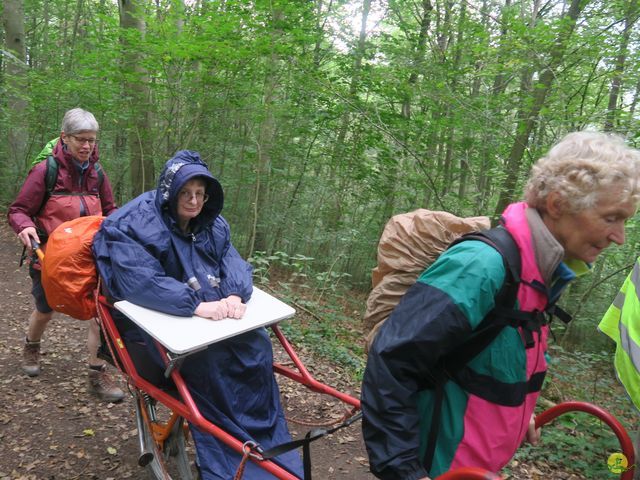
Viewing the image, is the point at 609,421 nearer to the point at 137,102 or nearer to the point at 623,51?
the point at 623,51

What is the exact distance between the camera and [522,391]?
4.74 ft

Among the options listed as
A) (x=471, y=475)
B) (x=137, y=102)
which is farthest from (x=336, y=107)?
(x=471, y=475)

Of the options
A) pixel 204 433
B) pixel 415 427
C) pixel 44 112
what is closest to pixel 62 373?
pixel 204 433

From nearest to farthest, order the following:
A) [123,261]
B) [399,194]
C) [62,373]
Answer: [123,261], [62,373], [399,194]

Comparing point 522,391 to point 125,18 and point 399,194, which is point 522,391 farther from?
point 125,18

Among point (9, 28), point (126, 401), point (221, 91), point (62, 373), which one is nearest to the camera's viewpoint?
point (126, 401)

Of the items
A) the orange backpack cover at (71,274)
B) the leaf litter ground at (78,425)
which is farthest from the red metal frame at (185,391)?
the leaf litter ground at (78,425)

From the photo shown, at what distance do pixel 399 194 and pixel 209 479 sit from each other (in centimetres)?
722

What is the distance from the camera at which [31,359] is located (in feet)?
13.6

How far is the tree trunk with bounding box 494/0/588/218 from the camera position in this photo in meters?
5.66

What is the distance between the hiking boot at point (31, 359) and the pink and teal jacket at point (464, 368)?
13.0 feet

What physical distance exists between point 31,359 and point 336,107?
6.56m

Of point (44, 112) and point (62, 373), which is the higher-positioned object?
point (44, 112)

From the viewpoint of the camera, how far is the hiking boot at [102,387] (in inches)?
154
